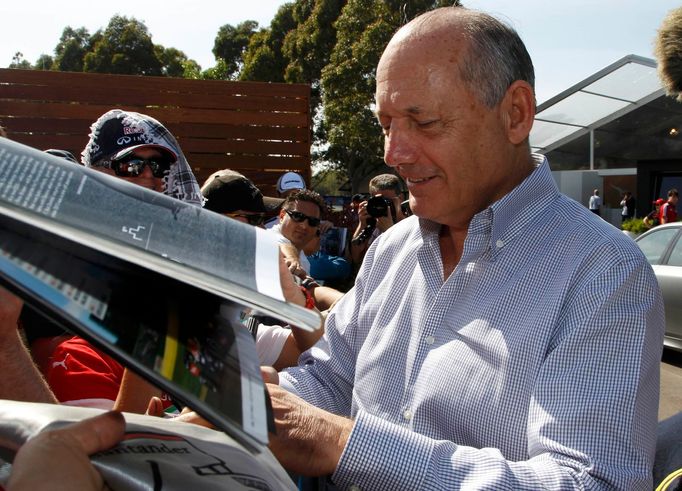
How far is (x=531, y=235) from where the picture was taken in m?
1.66

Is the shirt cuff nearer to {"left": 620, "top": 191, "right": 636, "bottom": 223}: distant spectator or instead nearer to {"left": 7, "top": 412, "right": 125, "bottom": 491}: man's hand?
{"left": 7, "top": 412, "right": 125, "bottom": 491}: man's hand

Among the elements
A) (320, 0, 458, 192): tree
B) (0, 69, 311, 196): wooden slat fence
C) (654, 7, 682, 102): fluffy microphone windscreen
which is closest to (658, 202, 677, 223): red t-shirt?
(0, 69, 311, 196): wooden slat fence

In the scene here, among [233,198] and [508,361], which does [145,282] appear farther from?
[233,198]

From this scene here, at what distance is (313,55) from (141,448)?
27.6m

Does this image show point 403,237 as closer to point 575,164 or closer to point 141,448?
point 141,448

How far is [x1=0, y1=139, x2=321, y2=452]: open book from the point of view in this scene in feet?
2.11

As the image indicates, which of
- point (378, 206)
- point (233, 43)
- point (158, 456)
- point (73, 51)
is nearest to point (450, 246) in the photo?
A: point (158, 456)

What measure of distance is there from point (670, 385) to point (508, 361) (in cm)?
543

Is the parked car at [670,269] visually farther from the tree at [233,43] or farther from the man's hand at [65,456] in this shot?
the tree at [233,43]

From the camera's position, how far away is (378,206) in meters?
4.96

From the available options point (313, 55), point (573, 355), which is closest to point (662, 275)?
point (573, 355)

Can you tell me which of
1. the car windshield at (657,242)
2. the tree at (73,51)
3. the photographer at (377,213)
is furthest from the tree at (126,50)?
the photographer at (377,213)

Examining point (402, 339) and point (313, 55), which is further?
point (313, 55)

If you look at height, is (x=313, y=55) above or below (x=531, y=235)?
above
